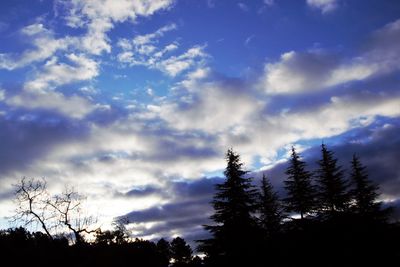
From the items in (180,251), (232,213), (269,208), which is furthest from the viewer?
(180,251)

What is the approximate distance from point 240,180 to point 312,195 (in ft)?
38.9

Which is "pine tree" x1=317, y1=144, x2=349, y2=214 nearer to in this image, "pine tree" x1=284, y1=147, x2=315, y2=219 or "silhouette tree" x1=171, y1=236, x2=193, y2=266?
"pine tree" x1=284, y1=147, x2=315, y2=219

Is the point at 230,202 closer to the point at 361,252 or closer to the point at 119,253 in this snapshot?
the point at 119,253

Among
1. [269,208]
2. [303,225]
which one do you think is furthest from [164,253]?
[303,225]

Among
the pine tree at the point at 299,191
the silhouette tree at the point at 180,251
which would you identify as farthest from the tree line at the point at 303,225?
the silhouette tree at the point at 180,251

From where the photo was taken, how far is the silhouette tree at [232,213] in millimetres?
32656

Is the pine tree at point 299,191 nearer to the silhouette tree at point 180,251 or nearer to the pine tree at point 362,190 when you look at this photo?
the pine tree at point 362,190

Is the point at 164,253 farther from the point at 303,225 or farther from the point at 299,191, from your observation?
the point at 303,225

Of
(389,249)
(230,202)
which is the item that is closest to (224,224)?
(230,202)

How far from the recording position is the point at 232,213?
34.2m

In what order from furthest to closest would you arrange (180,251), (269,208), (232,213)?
(180,251) < (269,208) < (232,213)

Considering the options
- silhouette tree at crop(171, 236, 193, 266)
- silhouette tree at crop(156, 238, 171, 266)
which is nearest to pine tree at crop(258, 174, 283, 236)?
silhouette tree at crop(156, 238, 171, 266)

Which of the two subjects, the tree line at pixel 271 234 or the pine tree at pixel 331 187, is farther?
the pine tree at pixel 331 187

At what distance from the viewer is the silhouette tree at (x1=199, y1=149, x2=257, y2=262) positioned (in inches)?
1286
